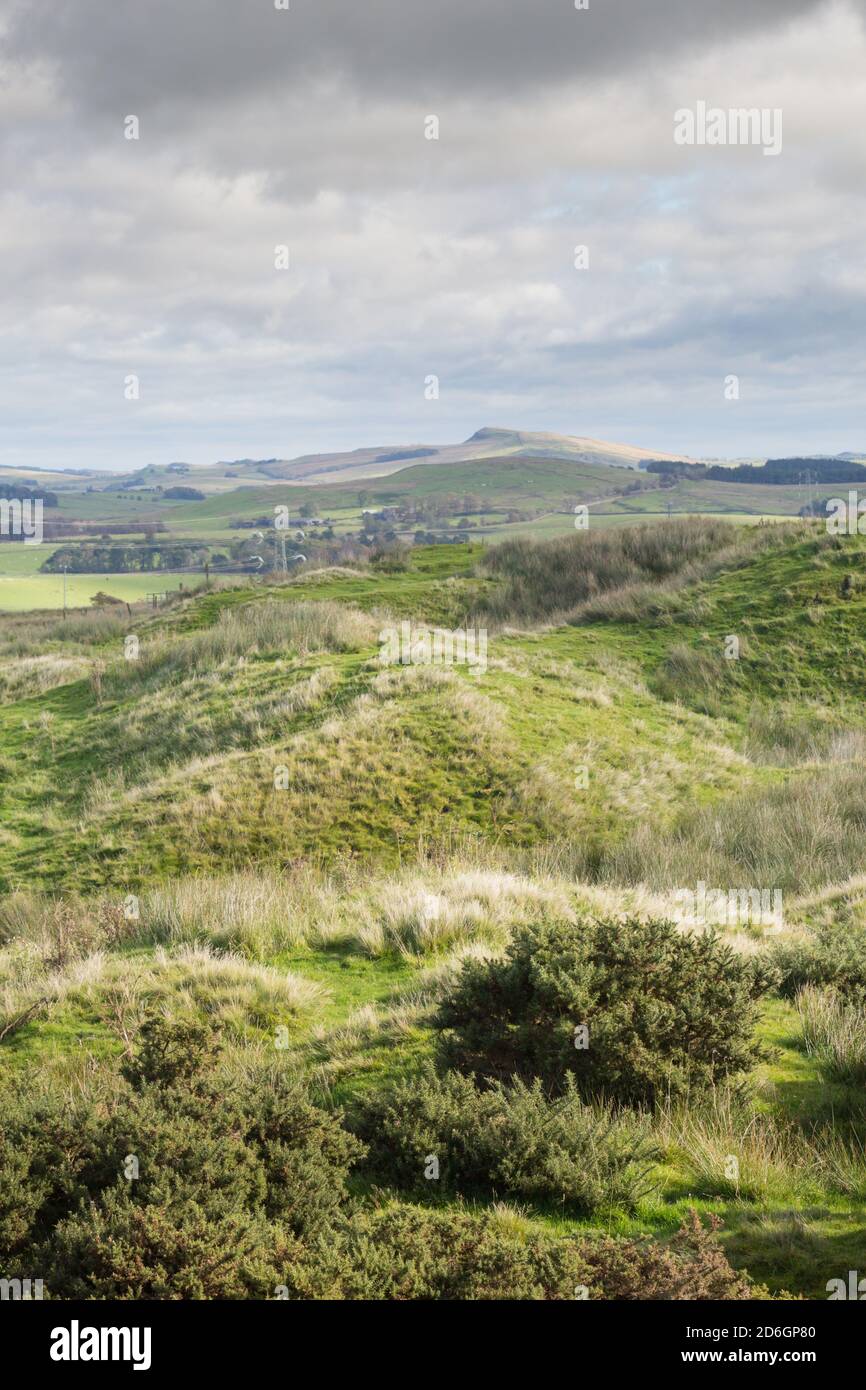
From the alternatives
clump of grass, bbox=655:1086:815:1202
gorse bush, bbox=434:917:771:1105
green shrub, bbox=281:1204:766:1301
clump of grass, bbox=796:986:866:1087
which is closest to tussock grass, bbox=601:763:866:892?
clump of grass, bbox=796:986:866:1087

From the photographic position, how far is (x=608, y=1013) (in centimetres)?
629

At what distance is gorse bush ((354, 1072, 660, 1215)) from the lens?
194 inches

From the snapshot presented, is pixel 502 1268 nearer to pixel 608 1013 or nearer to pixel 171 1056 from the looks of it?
pixel 608 1013

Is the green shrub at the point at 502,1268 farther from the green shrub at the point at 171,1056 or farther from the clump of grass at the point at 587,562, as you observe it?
the clump of grass at the point at 587,562

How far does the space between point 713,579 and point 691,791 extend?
14134mm

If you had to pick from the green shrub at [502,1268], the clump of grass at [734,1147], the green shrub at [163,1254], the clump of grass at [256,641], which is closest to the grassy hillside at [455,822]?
the clump of grass at [734,1147]

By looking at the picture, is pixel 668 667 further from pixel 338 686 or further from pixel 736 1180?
pixel 736 1180

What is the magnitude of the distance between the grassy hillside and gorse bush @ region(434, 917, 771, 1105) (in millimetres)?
Result: 300

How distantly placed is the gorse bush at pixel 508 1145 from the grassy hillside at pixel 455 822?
0.11 meters

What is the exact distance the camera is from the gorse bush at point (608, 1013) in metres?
6.10

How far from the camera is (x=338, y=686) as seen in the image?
763 inches

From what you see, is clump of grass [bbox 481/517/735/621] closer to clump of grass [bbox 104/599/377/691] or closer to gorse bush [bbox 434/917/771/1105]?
clump of grass [bbox 104/599/377/691]
